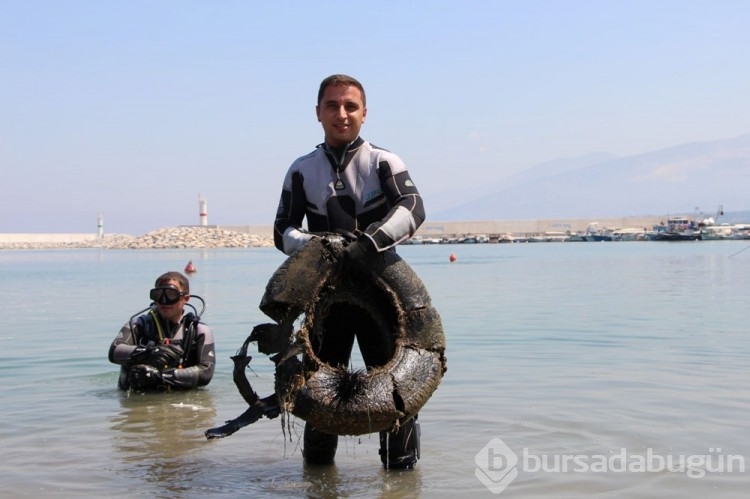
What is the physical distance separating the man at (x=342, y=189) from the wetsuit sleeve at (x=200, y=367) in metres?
4.26

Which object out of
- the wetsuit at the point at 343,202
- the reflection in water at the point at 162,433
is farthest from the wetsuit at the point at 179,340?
the wetsuit at the point at 343,202

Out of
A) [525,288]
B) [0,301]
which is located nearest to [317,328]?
[525,288]

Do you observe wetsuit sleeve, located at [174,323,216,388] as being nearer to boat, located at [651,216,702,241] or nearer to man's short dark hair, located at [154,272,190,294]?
man's short dark hair, located at [154,272,190,294]

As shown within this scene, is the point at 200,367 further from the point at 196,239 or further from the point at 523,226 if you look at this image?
the point at 523,226

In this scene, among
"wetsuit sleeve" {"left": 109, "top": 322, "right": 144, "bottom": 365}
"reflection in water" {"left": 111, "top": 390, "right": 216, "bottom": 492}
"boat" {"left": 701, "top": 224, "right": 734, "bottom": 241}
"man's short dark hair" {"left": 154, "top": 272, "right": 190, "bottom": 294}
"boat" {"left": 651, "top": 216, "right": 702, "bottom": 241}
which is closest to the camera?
"reflection in water" {"left": 111, "top": 390, "right": 216, "bottom": 492}

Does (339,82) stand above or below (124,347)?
above

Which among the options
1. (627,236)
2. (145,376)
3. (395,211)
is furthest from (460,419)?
(627,236)

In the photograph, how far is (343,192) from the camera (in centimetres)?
554

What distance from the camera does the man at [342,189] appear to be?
17.9ft

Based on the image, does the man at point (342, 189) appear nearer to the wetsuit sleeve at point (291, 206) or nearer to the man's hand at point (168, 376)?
the wetsuit sleeve at point (291, 206)

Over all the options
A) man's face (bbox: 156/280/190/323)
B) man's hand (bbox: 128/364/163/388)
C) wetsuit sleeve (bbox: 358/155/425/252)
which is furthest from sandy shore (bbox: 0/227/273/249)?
wetsuit sleeve (bbox: 358/155/425/252)

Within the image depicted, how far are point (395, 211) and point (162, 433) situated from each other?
158 inches

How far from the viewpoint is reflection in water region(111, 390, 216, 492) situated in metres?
6.74

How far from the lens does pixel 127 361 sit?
31.5 feet
